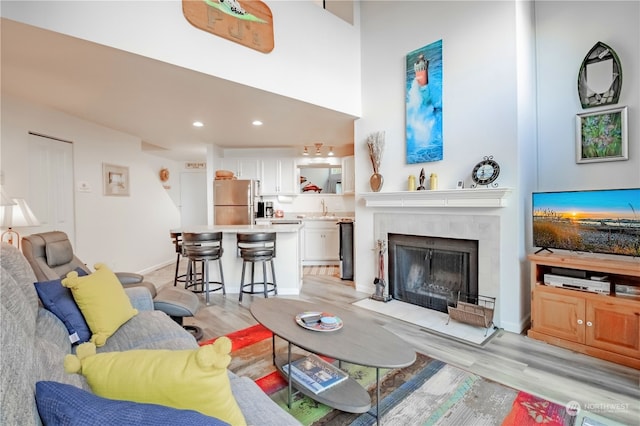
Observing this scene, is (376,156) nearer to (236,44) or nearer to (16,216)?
(236,44)

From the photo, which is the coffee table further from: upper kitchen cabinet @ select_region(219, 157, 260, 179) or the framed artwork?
upper kitchen cabinet @ select_region(219, 157, 260, 179)

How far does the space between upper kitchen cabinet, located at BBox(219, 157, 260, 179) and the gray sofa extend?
14.4 ft

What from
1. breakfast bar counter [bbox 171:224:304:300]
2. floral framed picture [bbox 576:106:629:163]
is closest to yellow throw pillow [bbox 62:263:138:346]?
breakfast bar counter [bbox 171:224:304:300]

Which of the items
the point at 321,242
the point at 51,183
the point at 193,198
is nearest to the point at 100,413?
the point at 51,183

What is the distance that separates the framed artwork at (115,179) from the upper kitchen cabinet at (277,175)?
96.4 inches

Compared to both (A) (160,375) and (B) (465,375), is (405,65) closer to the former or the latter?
(B) (465,375)

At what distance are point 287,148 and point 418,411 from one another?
5505 mm

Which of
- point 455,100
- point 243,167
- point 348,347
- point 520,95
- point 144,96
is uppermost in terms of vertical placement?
point 144,96

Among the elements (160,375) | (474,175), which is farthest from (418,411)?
(474,175)

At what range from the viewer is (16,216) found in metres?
2.75

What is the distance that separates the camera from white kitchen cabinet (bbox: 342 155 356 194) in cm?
645

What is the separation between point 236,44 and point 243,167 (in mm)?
3588

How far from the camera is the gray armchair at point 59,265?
7.68 ft

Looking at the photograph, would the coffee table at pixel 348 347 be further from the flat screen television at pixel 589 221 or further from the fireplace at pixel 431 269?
the flat screen television at pixel 589 221
